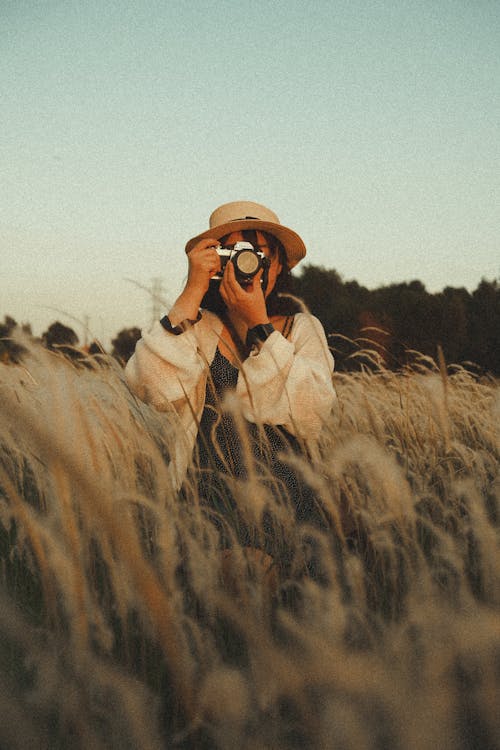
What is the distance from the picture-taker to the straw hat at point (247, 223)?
78.3 inches

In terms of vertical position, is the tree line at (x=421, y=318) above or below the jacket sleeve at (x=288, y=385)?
above

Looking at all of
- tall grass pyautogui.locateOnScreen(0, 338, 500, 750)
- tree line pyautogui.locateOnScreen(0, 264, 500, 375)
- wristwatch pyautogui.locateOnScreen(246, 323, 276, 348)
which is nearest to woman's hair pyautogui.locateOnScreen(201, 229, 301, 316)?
wristwatch pyautogui.locateOnScreen(246, 323, 276, 348)

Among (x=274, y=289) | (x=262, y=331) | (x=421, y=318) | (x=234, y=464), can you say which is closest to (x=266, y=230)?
(x=274, y=289)

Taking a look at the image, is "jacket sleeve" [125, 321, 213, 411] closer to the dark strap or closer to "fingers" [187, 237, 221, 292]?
"fingers" [187, 237, 221, 292]

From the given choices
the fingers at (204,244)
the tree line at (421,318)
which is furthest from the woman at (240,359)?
the tree line at (421,318)

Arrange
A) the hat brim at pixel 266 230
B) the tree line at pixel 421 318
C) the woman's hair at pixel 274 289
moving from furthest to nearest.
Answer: the tree line at pixel 421 318 → the woman's hair at pixel 274 289 → the hat brim at pixel 266 230

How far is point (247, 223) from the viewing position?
1.99m

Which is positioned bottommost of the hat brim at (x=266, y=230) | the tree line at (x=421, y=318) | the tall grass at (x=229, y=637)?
the tall grass at (x=229, y=637)

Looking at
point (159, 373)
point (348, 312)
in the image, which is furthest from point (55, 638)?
point (348, 312)

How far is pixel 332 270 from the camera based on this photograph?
62.1 feet

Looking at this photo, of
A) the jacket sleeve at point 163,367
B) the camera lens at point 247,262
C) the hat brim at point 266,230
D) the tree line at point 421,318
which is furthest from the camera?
the tree line at point 421,318

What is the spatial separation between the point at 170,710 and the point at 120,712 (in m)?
0.18

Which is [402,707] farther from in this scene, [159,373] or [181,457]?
[159,373]

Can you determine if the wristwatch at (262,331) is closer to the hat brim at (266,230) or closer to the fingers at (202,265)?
the fingers at (202,265)
